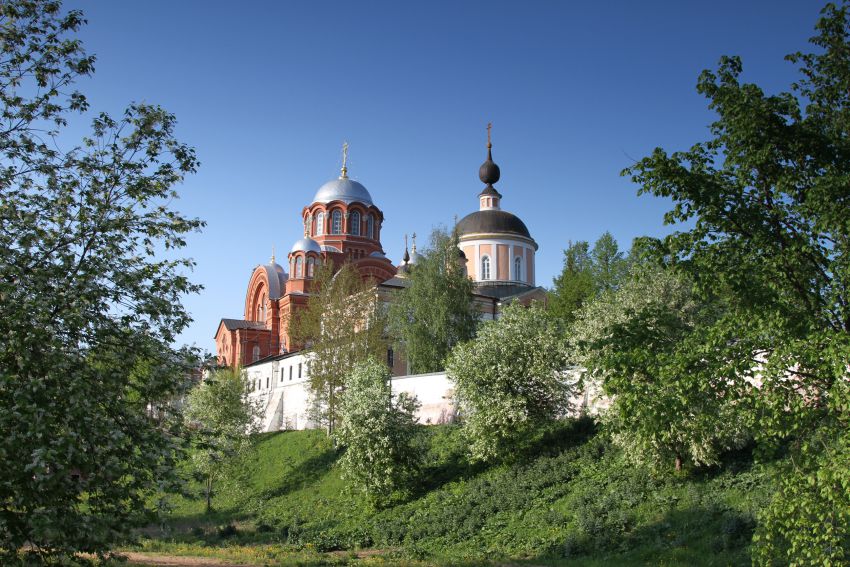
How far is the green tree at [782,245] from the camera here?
30.2 feet

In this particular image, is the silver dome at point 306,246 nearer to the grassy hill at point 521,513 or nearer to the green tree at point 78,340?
the grassy hill at point 521,513

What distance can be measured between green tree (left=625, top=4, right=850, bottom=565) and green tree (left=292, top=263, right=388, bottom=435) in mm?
24990

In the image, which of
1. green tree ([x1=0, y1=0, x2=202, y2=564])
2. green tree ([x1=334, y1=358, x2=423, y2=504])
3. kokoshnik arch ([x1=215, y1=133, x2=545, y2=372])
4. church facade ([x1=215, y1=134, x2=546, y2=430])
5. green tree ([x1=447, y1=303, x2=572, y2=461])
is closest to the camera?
green tree ([x1=0, y1=0, x2=202, y2=564])

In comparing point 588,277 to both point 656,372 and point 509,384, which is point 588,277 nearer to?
point 509,384

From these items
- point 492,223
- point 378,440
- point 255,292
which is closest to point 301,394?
point 378,440

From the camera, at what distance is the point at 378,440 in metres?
26.1

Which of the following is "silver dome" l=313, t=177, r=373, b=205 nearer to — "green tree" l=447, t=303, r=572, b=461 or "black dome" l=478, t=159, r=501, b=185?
"black dome" l=478, t=159, r=501, b=185

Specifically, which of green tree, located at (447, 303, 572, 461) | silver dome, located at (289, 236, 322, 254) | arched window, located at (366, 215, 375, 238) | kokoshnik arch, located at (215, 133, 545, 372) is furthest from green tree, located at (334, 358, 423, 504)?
arched window, located at (366, 215, 375, 238)

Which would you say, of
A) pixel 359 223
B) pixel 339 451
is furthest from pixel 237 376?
pixel 359 223

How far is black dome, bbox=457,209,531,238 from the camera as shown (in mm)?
54312

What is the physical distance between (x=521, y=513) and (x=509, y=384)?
15.8 feet

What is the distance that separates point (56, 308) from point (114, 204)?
5.62ft

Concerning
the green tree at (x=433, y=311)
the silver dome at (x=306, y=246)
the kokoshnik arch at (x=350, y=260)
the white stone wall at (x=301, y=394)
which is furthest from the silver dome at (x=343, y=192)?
the green tree at (x=433, y=311)

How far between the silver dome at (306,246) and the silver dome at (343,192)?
583 cm
